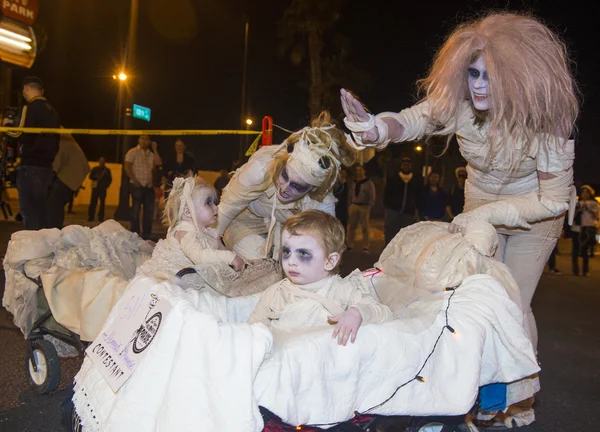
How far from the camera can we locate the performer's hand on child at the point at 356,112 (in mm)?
2758

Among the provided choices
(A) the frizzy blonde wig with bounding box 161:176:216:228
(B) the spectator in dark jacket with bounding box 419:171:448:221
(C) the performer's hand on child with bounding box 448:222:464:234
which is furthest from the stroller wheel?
(B) the spectator in dark jacket with bounding box 419:171:448:221

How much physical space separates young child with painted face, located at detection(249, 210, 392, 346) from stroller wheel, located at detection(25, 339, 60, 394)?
54.6 inches

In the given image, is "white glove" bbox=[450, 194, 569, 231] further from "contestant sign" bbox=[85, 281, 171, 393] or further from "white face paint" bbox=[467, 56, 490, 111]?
"contestant sign" bbox=[85, 281, 171, 393]

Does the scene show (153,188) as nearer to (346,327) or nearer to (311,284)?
(311,284)

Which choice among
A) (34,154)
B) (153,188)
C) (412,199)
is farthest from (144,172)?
(412,199)

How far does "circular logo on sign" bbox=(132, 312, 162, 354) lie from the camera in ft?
6.80

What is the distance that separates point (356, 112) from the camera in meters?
2.81

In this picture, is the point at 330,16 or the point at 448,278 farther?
the point at 330,16

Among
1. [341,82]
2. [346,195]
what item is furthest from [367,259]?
[341,82]

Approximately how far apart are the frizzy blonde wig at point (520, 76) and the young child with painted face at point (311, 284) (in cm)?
94

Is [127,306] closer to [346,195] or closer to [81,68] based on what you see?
[346,195]

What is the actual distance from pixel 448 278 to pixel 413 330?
0.39m

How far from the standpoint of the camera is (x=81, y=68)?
79.8 ft

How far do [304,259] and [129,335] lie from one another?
2.74 ft
